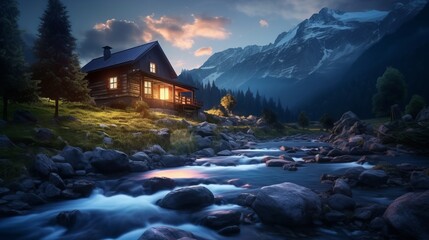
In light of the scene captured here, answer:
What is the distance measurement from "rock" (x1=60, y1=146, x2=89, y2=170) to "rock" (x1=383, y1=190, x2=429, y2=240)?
13549 mm

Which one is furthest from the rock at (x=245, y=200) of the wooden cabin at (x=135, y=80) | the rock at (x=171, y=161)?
the wooden cabin at (x=135, y=80)

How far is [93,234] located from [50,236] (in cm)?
126

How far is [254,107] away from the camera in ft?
543

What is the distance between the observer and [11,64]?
55.1ft

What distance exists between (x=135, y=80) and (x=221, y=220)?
32615 millimetres

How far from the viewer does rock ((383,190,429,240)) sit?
567 cm

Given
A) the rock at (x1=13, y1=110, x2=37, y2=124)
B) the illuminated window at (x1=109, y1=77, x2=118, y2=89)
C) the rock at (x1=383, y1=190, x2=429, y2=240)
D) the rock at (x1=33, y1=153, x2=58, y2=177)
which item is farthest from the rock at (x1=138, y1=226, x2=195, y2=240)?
the illuminated window at (x1=109, y1=77, x2=118, y2=89)

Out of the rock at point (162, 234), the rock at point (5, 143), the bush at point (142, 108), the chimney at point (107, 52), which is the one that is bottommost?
the rock at point (162, 234)

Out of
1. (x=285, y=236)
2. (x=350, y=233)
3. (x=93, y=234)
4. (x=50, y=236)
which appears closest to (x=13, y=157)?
(x=50, y=236)

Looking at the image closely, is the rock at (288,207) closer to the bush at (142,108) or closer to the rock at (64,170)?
the rock at (64,170)

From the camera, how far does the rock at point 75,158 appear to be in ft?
45.7

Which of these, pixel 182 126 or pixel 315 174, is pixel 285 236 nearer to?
pixel 315 174

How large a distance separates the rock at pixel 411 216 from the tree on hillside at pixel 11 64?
20371 mm

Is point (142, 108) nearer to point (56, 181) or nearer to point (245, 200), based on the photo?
point (56, 181)
